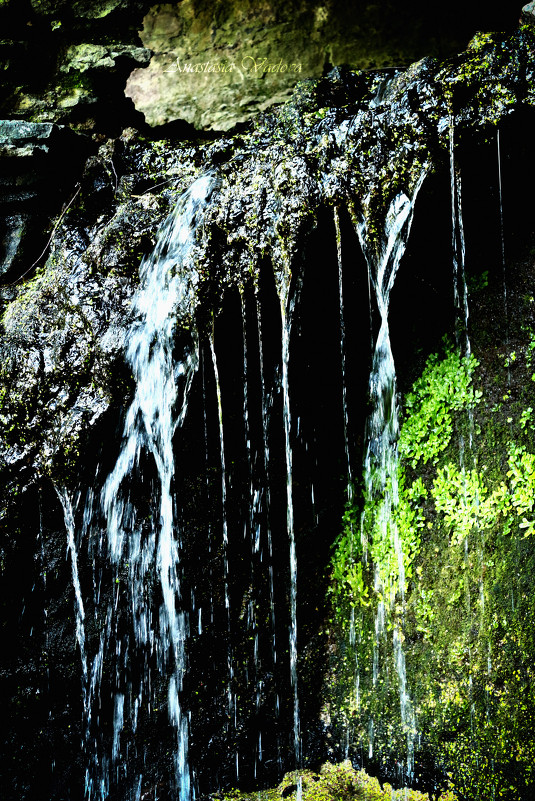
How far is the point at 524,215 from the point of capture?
287cm

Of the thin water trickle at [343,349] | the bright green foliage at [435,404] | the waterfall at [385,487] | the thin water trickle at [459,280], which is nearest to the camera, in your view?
the thin water trickle at [343,349]

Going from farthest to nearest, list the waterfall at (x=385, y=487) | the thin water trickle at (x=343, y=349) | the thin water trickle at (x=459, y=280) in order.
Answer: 1. the waterfall at (x=385, y=487)
2. the thin water trickle at (x=459, y=280)
3. the thin water trickle at (x=343, y=349)

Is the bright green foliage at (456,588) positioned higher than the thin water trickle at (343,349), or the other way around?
the thin water trickle at (343,349)

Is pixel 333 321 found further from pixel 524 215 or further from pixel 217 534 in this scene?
pixel 217 534

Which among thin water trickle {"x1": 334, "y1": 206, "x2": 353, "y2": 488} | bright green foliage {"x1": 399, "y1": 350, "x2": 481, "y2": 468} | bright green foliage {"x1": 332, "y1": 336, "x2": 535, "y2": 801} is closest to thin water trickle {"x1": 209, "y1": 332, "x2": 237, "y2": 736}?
bright green foliage {"x1": 332, "y1": 336, "x2": 535, "y2": 801}

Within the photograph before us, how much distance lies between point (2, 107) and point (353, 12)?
9.14ft

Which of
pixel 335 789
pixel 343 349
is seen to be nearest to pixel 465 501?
pixel 343 349

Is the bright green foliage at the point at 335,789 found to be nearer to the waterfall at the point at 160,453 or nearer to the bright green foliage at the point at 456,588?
the bright green foliage at the point at 456,588

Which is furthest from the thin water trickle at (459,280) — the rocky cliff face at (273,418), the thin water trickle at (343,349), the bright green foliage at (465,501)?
the bright green foliage at (465,501)

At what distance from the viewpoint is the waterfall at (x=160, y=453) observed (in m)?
2.89

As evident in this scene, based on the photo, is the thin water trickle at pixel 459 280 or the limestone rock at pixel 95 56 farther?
the limestone rock at pixel 95 56

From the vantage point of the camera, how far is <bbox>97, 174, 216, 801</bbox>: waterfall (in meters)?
2.89

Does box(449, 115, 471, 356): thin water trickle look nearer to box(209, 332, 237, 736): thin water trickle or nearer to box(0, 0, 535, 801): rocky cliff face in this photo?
box(0, 0, 535, 801): rocky cliff face

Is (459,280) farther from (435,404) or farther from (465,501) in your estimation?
(465,501)
